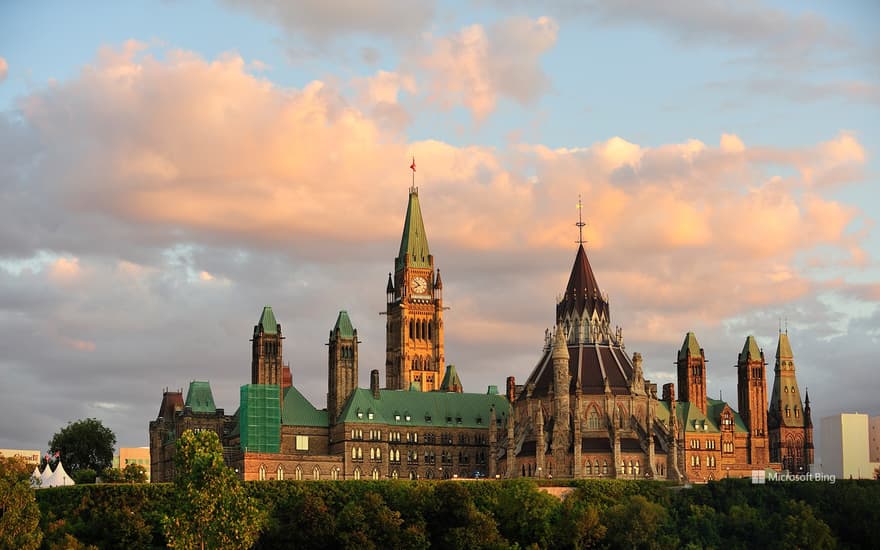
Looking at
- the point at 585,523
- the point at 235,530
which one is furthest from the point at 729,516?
the point at 235,530

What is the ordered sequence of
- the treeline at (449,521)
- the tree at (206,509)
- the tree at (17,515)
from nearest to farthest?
the tree at (206,509), the tree at (17,515), the treeline at (449,521)

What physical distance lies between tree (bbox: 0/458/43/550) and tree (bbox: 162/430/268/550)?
15.4 metres

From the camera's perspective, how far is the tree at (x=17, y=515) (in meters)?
165

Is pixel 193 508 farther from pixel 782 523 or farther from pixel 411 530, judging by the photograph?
pixel 782 523

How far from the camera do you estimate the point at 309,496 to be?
192m

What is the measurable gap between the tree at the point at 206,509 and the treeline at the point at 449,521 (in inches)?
911

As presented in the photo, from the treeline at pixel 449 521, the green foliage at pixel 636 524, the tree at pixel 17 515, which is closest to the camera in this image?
the tree at pixel 17 515

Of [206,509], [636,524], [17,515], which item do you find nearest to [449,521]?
[636,524]

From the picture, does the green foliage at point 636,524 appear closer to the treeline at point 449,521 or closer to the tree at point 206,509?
the treeline at point 449,521

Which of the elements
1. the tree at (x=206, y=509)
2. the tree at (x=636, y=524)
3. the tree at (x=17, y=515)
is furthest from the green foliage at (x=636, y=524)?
the tree at (x=17, y=515)

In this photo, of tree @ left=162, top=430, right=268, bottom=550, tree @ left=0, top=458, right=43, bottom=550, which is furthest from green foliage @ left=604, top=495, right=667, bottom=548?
tree @ left=0, top=458, right=43, bottom=550

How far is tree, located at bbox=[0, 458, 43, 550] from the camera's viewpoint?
542 ft

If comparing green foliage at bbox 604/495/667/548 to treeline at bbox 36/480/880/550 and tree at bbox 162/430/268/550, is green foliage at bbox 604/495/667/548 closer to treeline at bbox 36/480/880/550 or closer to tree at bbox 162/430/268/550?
treeline at bbox 36/480/880/550

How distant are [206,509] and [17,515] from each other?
70.0 ft
